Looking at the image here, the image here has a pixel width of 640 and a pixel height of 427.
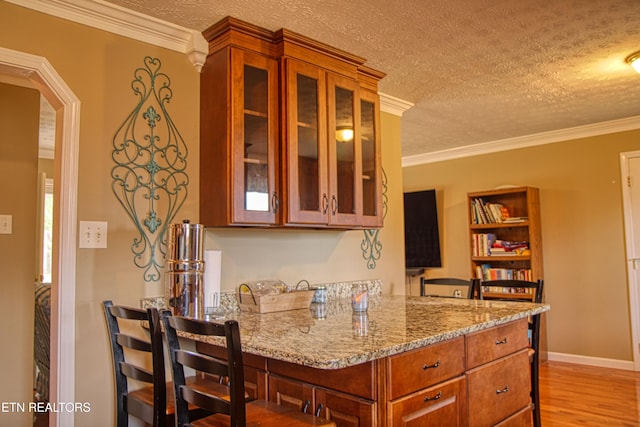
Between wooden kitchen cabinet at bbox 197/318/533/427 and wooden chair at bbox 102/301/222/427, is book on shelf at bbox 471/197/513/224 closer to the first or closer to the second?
wooden kitchen cabinet at bbox 197/318/533/427

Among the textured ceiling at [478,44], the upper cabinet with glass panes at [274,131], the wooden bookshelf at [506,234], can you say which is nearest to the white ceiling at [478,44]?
the textured ceiling at [478,44]

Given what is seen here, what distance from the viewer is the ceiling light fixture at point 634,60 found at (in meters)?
2.88

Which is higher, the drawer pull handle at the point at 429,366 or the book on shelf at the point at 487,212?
the book on shelf at the point at 487,212

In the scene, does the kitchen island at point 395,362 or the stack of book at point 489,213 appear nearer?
the kitchen island at point 395,362

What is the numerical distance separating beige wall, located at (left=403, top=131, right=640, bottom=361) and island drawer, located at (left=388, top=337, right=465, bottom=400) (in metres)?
3.43

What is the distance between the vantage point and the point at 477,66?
305 cm

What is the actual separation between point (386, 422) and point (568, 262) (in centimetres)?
402

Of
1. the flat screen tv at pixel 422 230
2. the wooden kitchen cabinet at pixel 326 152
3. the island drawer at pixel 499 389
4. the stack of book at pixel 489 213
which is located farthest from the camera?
the flat screen tv at pixel 422 230

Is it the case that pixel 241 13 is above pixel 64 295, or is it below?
above

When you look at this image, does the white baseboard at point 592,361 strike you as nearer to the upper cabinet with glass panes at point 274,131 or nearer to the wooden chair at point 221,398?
the upper cabinet with glass panes at point 274,131

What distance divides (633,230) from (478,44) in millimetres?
2880

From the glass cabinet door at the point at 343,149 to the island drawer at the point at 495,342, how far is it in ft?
3.31

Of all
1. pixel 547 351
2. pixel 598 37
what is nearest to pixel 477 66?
pixel 598 37

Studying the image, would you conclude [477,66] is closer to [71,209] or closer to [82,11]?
[82,11]
